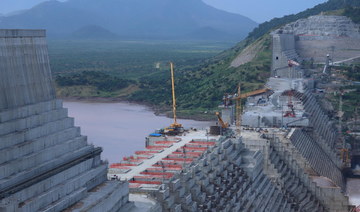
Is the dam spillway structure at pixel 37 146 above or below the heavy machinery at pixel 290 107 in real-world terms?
above

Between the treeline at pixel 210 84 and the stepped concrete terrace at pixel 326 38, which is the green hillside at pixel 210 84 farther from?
the stepped concrete terrace at pixel 326 38

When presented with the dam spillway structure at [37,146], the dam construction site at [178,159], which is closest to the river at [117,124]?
the dam construction site at [178,159]

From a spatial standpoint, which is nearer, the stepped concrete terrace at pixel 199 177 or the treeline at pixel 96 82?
the stepped concrete terrace at pixel 199 177

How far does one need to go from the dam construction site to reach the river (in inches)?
510

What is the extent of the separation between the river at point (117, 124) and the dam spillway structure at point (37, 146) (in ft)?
114

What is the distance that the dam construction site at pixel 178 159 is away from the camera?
2839 centimetres

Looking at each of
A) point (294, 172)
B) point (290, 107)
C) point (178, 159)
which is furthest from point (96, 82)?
point (178, 159)

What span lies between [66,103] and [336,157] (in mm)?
66192

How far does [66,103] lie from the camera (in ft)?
412

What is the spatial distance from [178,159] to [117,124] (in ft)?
174

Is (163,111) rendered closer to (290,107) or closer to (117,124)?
(117,124)

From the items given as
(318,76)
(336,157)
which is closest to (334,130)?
(336,157)

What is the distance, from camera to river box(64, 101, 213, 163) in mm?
76438

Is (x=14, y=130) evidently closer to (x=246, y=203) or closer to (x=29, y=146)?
(x=29, y=146)
